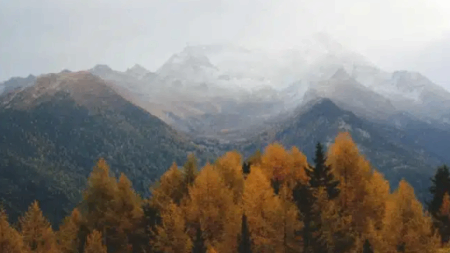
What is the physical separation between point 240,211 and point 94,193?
20237 millimetres

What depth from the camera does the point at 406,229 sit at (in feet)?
157

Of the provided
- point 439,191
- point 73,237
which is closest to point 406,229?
point 439,191

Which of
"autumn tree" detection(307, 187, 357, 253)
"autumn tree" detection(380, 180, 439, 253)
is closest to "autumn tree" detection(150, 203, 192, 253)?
"autumn tree" detection(307, 187, 357, 253)

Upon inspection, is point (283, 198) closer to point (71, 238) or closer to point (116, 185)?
point (116, 185)

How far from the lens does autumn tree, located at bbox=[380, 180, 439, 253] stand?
46.7 metres

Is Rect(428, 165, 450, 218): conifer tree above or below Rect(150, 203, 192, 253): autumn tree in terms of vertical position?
above

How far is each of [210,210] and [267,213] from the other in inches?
270

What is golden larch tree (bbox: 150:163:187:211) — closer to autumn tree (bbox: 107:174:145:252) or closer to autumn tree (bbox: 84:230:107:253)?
autumn tree (bbox: 107:174:145:252)

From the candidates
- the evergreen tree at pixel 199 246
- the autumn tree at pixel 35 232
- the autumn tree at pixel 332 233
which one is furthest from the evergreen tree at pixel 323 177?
the autumn tree at pixel 35 232

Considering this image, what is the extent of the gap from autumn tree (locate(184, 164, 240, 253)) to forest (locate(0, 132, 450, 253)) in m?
0.11

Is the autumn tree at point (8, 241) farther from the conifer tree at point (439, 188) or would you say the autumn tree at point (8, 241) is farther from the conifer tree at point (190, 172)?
the conifer tree at point (439, 188)

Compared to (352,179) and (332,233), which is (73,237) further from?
(352,179)

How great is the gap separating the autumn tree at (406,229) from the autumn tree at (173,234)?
66.2 feet

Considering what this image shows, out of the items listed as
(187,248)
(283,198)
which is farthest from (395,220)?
(187,248)
